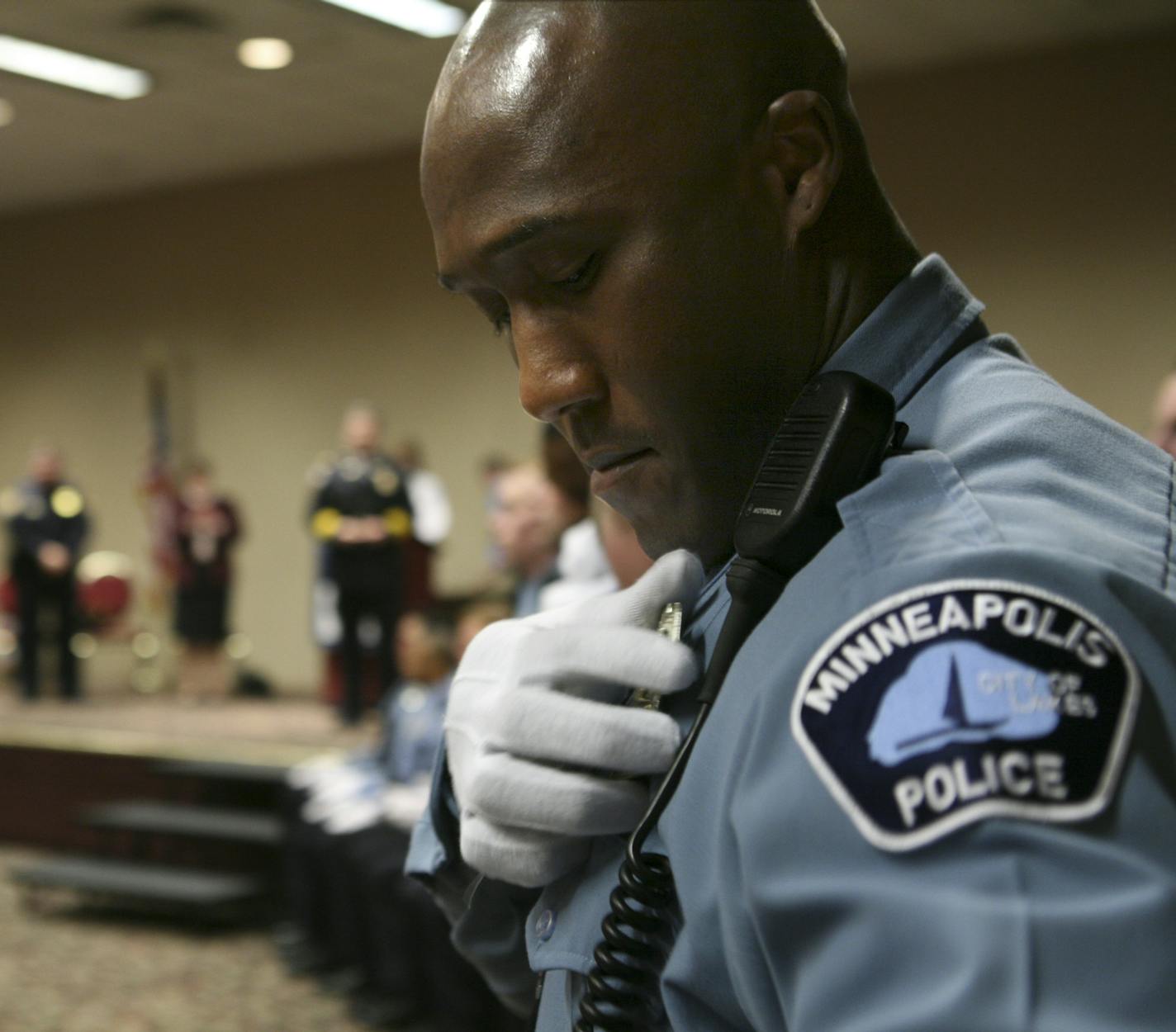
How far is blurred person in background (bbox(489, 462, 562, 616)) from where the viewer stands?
11.4ft

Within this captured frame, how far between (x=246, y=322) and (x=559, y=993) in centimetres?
979

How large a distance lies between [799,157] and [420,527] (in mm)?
7601

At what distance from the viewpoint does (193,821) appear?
5.57 metres

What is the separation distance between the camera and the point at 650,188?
73cm

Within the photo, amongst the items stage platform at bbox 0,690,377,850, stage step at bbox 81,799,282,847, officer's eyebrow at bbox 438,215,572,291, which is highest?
officer's eyebrow at bbox 438,215,572,291

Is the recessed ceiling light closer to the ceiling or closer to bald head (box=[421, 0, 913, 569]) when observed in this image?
the ceiling

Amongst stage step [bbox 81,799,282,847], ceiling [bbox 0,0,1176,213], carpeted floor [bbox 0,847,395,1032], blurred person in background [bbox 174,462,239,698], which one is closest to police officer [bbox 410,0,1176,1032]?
ceiling [bbox 0,0,1176,213]

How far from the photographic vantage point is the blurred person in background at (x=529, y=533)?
3.49 meters

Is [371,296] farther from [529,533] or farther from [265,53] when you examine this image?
[529,533]

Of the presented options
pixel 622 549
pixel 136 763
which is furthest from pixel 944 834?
pixel 136 763

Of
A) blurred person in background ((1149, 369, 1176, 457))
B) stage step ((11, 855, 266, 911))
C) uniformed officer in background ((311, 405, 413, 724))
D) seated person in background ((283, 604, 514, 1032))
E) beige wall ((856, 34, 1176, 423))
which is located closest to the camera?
blurred person in background ((1149, 369, 1176, 457))

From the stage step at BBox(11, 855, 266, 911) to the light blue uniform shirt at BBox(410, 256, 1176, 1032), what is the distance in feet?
15.7

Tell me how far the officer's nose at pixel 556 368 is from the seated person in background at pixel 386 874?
2974 millimetres

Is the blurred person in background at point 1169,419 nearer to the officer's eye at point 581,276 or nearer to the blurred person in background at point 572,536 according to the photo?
the blurred person in background at point 572,536
